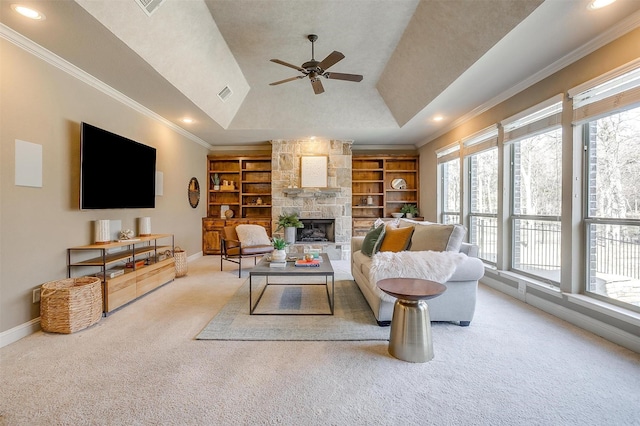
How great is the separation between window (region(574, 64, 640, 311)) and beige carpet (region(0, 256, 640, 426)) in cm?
58

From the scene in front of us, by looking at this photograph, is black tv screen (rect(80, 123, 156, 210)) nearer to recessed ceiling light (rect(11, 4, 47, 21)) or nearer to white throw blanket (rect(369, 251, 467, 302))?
recessed ceiling light (rect(11, 4, 47, 21))

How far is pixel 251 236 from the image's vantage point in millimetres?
5273

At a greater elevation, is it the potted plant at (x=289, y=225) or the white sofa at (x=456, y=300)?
the potted plant at (x=289, y=225)

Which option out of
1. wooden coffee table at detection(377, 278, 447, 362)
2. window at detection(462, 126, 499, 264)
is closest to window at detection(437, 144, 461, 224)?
window at detection(462, 126, 499, 264)

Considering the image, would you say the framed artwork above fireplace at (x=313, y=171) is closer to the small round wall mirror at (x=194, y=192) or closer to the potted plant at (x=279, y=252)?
the small round wall mirror at (x=194, y=192)

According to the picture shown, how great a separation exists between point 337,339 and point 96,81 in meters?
3.87

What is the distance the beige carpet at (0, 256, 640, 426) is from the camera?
5.22ft

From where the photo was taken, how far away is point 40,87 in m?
2.75

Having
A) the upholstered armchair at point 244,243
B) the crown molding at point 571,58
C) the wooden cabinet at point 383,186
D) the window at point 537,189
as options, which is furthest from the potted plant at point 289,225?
the window at point 537,189

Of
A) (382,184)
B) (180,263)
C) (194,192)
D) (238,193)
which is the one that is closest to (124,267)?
(180,263)

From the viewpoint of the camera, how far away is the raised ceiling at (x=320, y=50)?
2426 mm

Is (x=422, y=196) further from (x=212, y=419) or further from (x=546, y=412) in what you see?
(x=212, y=419)

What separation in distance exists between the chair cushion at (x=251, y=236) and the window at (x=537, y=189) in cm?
391

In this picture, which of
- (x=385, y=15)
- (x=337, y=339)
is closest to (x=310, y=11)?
(x=385, y=15)
